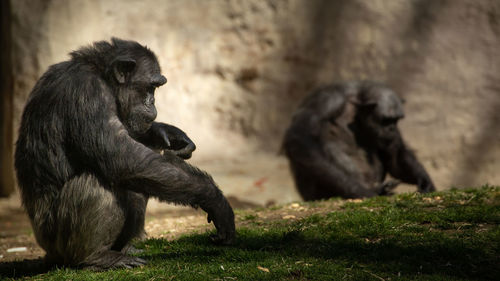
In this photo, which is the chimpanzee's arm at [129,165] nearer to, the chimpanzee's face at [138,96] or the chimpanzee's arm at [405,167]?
the chimpanzee's face at [138,96]

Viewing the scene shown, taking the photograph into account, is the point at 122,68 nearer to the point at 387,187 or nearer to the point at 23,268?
the point at 23,268

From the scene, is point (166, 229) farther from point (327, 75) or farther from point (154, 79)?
point (327, 75)

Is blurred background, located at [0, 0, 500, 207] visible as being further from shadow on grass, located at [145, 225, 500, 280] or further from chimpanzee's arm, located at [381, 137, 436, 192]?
shadow on grass, located at [145, 225, 500, 280]

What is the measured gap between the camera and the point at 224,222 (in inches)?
162

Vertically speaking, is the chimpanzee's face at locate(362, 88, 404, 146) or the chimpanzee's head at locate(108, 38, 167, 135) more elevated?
the chimpanzee's face at locate(362, 88, 404, 146)

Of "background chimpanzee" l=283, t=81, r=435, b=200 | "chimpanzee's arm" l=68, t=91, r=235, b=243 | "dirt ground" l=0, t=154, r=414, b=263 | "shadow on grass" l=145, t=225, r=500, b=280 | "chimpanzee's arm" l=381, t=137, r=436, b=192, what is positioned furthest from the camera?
"dirt ground" l=0, t=154, r=414, b=263

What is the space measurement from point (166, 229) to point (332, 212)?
5.65 feet

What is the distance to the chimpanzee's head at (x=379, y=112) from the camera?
7.80 meters

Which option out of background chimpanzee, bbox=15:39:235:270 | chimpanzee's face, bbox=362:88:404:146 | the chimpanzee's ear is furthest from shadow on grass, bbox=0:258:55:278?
chimpanzee's face, bbox=362:88:404:146

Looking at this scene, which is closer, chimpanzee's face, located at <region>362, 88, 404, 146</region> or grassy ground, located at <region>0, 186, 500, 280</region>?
grassy ground, located at <region>0, 186, 500, 280</region>

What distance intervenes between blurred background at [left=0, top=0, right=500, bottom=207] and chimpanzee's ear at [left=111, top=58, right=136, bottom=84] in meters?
5.19

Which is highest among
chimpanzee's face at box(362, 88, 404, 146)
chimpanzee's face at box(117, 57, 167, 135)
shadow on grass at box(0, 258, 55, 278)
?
chimpanzee's face at box(362, 88, 404, 146)

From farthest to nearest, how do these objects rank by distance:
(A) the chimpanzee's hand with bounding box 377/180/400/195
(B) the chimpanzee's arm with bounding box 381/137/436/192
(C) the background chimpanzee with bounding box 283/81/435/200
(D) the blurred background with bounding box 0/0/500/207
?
(D) the blurred background with bounding box 0/0/500/207 → (B) the chimpanzee's arm with bounding box 381/137/436/192 → (C) the background chimpanzee with bounding box 283/81/435/200 → (A) the chimpanzee's hand with bounding box 377/180/400/195

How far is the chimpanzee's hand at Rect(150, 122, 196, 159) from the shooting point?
180 inches
